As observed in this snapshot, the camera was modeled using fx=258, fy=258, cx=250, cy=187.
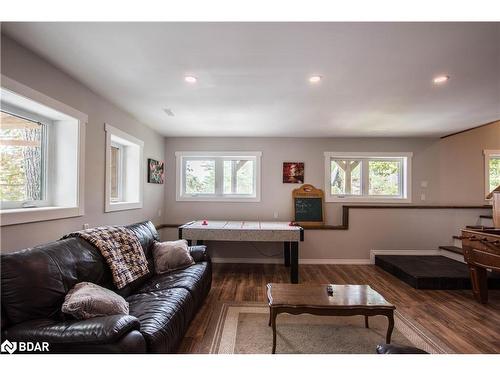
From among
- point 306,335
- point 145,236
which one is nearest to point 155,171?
point 145,236

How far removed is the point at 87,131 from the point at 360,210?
445 cm

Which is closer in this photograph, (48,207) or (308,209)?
(48,207)

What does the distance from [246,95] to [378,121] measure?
2192mm

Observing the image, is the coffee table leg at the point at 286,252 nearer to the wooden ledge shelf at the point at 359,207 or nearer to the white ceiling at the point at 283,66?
the wooden ledge shelf at the point at 359,207

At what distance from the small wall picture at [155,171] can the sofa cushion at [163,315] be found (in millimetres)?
2410

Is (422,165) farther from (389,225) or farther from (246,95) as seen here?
(246,95)

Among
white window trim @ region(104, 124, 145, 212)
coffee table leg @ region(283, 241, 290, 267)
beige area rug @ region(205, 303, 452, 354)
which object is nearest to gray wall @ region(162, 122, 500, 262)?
coffee table leg @ region(283, 241, 290, 267)

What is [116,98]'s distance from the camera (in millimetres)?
2992

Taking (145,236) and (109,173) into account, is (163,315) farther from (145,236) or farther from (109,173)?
(109,173)

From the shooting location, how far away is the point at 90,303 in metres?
1.59

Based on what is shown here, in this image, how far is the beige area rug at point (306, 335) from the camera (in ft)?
6.93

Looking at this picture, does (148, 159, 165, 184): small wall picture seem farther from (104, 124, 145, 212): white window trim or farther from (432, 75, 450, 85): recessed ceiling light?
(432, 75, 450, 85): recessed ceiling light

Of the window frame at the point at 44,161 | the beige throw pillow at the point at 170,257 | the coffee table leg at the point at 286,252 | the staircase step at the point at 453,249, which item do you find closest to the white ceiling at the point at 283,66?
the window frame at the point at 44,161

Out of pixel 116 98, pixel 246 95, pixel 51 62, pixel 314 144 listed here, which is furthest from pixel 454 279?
pixel 51 62
